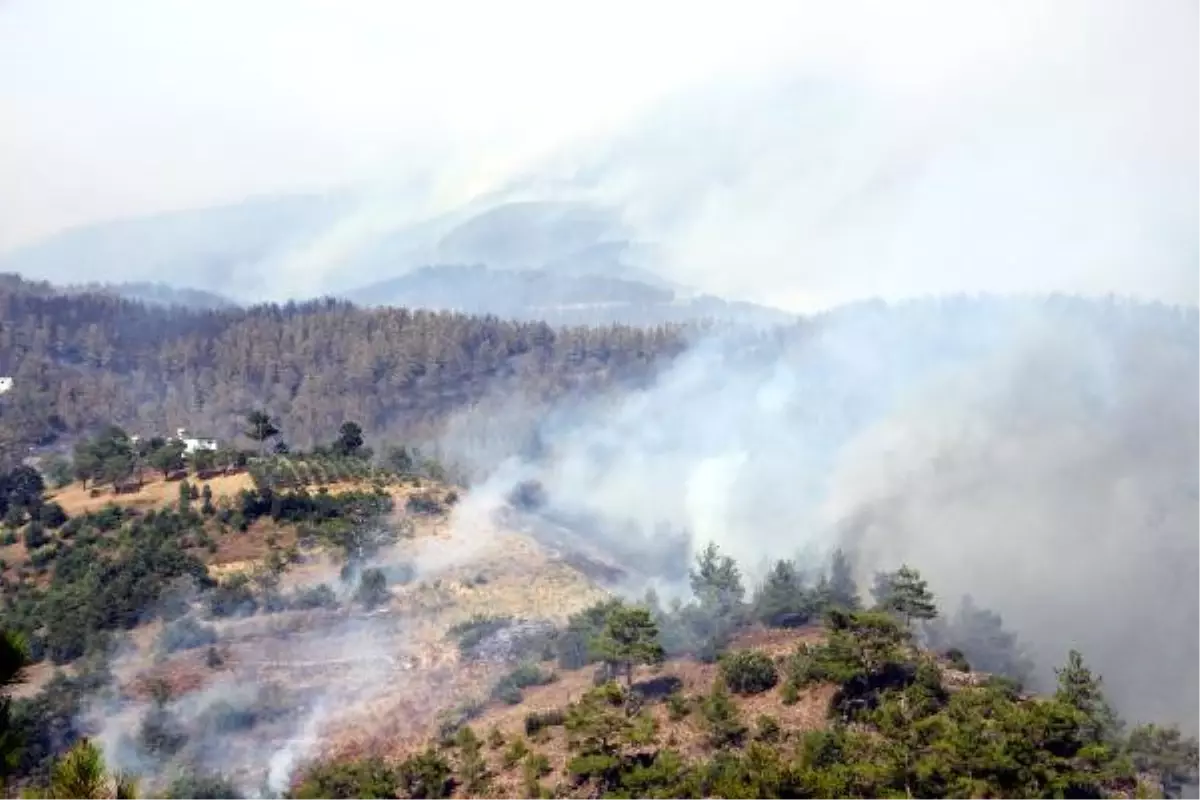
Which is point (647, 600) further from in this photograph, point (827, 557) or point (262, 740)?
point (262, 740)

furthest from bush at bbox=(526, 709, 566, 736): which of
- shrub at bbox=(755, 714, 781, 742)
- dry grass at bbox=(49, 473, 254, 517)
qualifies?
dry grass at bbox=(49, 473, 254, 517)

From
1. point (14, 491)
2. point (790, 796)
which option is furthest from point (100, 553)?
point (790, 796)

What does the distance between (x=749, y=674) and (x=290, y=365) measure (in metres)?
132

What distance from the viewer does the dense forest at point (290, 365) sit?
14338 centimetres

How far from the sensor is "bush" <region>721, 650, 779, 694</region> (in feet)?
139

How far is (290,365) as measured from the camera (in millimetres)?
162000

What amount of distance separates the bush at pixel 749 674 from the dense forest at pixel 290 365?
3861 inches

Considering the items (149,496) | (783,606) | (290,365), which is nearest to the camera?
(783,606)

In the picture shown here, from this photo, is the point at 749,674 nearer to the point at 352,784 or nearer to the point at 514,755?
the point at 514,755

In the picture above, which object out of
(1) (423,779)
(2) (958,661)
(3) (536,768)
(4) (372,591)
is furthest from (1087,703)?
(4) (372,591)

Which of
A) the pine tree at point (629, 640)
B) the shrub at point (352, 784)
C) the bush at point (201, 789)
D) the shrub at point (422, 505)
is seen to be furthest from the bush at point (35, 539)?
the pine tree at point (629, 640)

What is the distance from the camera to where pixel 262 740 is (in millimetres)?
43219

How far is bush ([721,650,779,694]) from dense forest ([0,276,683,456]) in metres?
98.1

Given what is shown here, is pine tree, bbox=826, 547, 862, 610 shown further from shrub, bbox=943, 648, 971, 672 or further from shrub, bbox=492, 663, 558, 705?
shrub, bbox=492, 663, 558, 705
